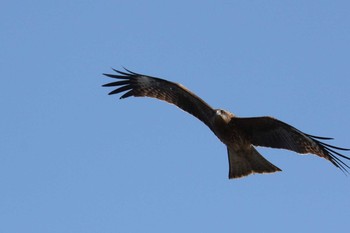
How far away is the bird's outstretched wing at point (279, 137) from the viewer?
14484 millimetres

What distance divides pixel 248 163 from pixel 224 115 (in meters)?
0.80

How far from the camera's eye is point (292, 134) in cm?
1480

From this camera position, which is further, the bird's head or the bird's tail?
the bird's tail

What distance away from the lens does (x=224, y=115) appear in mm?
15047

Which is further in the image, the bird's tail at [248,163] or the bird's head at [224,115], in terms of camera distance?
the bird's tail at [248,163]

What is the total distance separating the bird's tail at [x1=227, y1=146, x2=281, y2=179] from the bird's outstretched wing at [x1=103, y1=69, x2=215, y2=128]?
59cm

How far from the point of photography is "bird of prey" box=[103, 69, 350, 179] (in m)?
14.6

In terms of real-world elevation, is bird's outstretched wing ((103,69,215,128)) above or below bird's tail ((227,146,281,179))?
above

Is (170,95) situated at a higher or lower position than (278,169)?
higher

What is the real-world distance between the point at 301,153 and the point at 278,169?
633mm

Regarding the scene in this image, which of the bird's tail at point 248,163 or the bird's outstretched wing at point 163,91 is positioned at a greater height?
the bird's outstretched wing at point 163,91

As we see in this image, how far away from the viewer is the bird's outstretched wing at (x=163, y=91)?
15594mm

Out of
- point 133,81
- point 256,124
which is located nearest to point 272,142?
point 256,124

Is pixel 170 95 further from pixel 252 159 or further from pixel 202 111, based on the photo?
pixel 252 159
